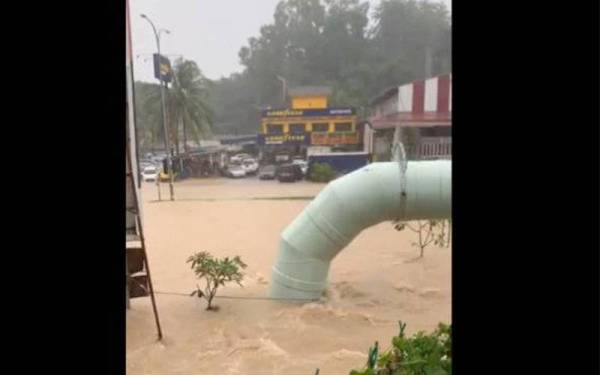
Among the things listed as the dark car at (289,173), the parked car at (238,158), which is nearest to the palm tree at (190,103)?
the parked car at (238,158)

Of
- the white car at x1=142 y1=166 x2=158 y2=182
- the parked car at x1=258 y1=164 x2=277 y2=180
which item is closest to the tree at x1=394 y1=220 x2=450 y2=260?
the parked car at x1=258 y1=164 x2=277 y2=180

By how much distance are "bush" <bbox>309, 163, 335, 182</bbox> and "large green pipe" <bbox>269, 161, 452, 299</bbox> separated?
8.25 ft

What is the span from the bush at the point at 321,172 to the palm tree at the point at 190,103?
1.38 meters

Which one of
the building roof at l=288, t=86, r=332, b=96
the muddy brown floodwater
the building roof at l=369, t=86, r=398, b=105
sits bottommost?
the muddy brown floodwater

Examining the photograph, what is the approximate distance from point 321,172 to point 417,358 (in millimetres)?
5322

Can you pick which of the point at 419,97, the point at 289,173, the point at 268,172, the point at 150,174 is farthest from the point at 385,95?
the point at 150,174

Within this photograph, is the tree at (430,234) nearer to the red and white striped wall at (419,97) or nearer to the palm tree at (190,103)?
the red and white striped wall at (419,97)

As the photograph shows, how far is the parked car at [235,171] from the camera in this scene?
6011mm

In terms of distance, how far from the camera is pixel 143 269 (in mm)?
3463

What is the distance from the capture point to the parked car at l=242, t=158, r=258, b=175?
6.27 m

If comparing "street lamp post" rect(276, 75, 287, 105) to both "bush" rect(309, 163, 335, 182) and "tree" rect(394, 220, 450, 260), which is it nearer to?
"bush" rect(309, 163, 335, 182)

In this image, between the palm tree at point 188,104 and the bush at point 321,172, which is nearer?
the palm tree at point 188,104
